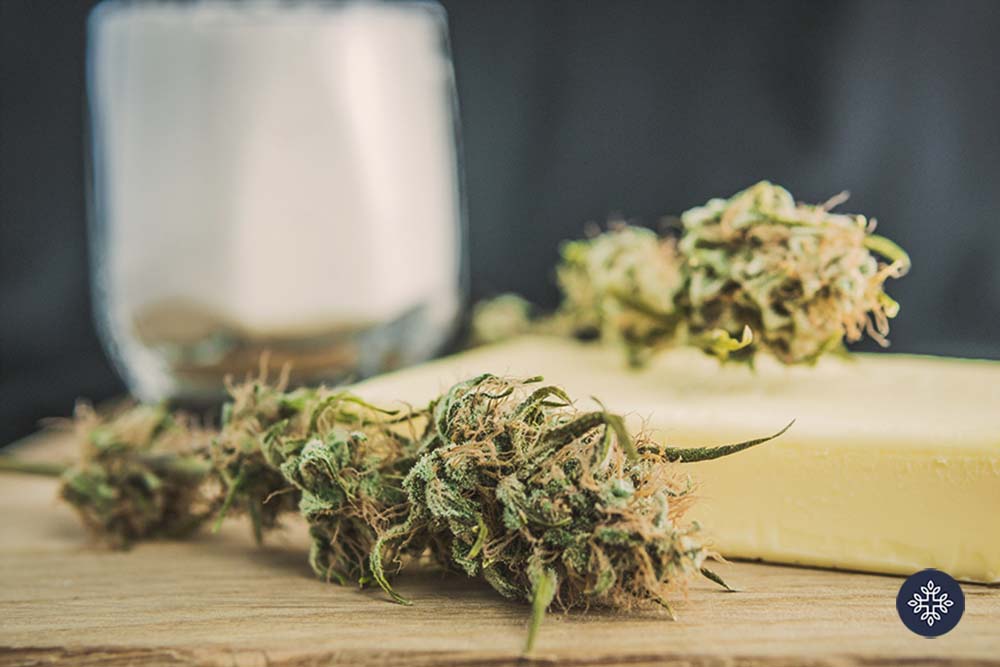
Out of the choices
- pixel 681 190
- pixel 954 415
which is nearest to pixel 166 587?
pixel 954 415

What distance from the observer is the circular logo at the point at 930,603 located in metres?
0.39

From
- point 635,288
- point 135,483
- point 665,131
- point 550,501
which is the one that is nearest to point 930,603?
point 550,501

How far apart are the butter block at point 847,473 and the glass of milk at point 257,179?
13 centimetres

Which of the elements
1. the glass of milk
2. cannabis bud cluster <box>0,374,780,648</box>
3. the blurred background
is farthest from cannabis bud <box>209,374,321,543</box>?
the blurred background

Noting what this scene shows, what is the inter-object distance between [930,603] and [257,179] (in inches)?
17.4

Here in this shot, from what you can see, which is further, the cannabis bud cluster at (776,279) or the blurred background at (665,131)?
the blurred background at (665,131)

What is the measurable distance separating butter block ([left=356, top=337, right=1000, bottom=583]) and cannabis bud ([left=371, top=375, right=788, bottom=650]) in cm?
6

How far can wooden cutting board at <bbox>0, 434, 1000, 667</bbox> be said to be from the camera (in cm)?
37

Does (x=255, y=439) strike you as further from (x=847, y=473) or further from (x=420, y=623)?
(x=847, y=473)

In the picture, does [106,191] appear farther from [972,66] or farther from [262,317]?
[972,66]

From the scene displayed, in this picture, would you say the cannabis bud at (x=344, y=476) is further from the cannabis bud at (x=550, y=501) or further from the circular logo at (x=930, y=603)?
the circular logo at (x=930, y=603)

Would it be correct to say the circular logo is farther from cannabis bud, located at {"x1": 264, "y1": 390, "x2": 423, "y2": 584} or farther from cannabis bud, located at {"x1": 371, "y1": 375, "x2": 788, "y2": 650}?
cannabis bud, located at {"x1": 264, "y1": 390, "x2": 423, "y2": 584}

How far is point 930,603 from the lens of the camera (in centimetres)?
41

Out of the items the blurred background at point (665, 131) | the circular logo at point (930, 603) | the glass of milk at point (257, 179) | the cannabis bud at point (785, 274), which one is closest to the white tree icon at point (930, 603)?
the circular logo at point (930, 603)
